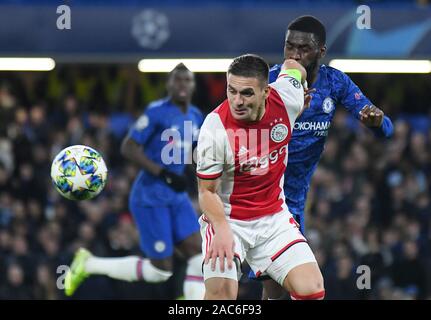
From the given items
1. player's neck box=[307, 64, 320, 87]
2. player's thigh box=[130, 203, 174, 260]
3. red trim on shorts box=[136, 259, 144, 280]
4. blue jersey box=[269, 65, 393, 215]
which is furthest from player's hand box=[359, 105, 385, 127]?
red trim on shorts box=[136, 259, 144, 280]

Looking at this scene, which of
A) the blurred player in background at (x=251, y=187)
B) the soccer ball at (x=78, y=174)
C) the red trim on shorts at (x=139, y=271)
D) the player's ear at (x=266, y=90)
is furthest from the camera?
the red trim on shorts at (x=139, y=271)

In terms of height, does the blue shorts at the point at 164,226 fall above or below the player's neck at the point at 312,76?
below

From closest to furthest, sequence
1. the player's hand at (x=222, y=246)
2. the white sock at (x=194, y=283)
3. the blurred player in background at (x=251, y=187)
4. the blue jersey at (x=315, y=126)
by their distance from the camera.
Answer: the player's hand at (x=222, y=246) < the blurred player in background at (x=251, y=187) < the blue jersey at (x=315, y=126) < the white sock at (x=194, y=283)

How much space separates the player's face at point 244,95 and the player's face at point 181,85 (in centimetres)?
293

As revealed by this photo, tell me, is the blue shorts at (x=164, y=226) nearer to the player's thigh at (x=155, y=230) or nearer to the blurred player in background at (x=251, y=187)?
the player's thigh at (x=155, y=230)

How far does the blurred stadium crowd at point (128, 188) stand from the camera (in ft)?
42.3

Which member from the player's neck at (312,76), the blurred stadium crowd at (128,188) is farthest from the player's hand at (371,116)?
the blurred stadium crowd at (128,188)

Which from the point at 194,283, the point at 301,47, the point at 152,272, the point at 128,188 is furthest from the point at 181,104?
the point at 128,188

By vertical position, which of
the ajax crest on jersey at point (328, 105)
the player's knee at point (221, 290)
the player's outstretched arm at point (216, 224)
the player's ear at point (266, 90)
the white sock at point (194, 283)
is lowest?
the player's knee at point (221, 290)
